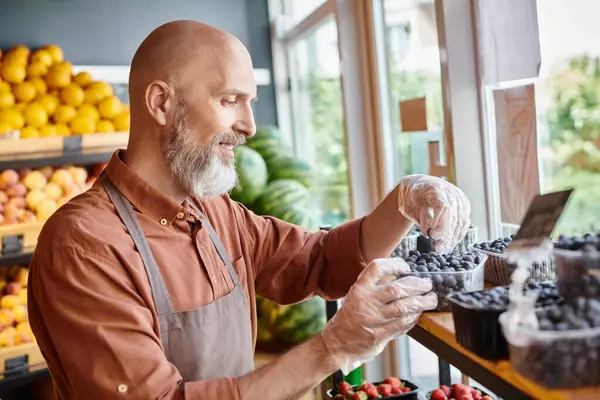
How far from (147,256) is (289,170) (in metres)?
2.14

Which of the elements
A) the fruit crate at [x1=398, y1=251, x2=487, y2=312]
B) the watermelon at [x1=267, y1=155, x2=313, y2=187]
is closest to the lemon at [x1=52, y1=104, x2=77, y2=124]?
the watermelon at [x1=267, y1=155, x2=313, y2=187]

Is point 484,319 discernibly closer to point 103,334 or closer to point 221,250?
point 103,334

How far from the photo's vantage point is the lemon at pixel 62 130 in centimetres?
317

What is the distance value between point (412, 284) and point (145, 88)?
864 millimetres

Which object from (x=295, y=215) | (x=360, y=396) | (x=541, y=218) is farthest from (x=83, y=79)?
(x=541, y=218)

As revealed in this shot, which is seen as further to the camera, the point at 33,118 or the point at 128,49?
the point at 128,49

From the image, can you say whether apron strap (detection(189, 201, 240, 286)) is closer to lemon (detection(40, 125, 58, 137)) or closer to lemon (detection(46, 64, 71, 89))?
lemon (detection(40, 125, 58, 137))

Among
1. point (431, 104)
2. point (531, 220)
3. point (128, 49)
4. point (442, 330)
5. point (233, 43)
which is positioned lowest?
point (442, 330)

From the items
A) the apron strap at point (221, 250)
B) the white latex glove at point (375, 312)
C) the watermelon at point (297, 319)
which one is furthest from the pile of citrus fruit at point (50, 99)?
the white latex glove at point (375, 312)

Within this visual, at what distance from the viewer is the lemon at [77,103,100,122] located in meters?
3.25

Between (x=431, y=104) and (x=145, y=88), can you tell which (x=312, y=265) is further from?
(x=431, y=104)

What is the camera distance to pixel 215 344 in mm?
1651

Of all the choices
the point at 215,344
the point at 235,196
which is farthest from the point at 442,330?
the point at 235,196

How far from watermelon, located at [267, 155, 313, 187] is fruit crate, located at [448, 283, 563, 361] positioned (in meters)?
2.52
